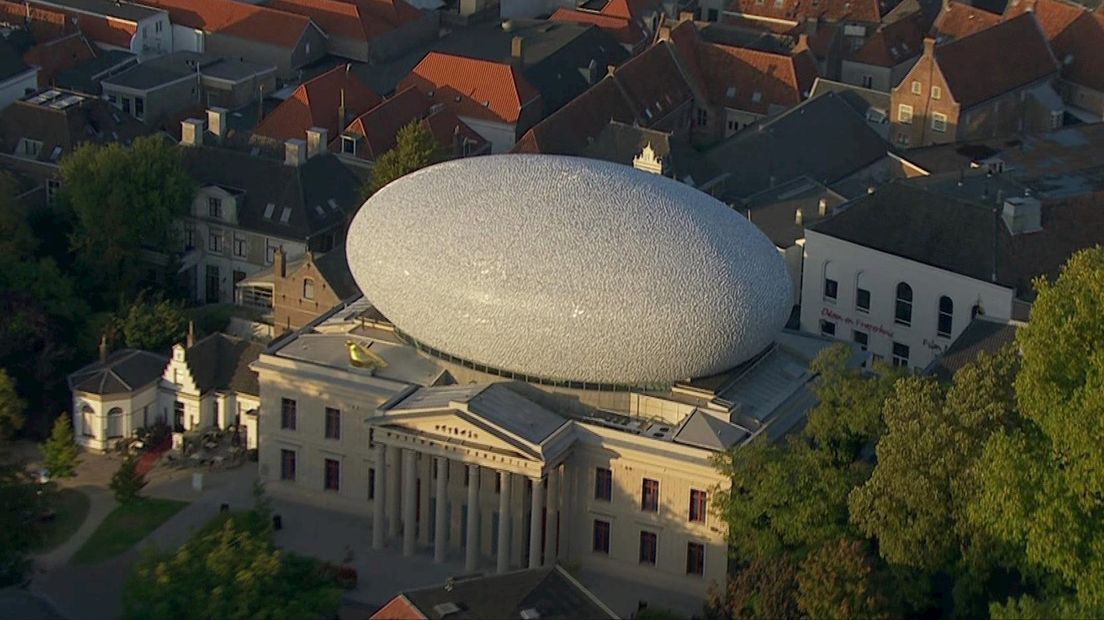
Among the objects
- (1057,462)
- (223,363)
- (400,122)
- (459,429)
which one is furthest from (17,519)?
(400,122)

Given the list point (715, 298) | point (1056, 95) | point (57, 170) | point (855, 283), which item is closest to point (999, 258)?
point (855, 283)

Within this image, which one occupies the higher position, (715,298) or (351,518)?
(715,298)

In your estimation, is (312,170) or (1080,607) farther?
(312,170)

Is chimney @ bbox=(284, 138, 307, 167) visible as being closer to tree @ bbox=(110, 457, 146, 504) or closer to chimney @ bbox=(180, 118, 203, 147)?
chimney @ bbox=(180, 118, 203, 147)

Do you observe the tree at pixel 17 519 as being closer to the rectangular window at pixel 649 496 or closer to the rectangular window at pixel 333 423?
the rectangular window at pixel 333 423

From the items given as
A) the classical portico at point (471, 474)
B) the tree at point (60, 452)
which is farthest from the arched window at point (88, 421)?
the classical portico at point (471, 474)

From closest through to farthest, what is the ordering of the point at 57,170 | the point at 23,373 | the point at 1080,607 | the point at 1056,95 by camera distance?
the point at 1080,607, the point at 23,373, the point at 57,170, the point at 1056,95

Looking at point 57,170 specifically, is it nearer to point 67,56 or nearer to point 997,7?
point 67,56

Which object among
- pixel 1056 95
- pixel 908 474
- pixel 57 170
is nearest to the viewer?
pixel 908 474
